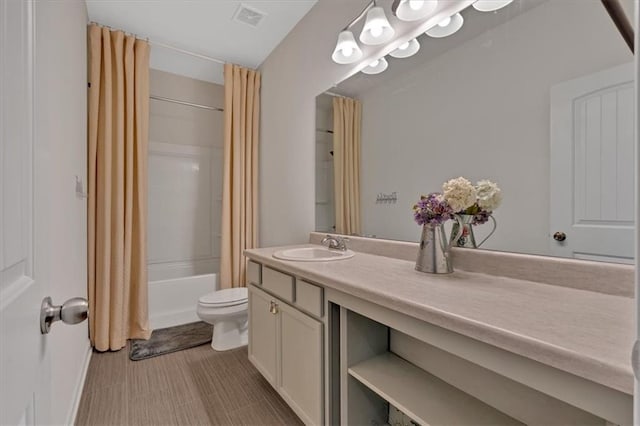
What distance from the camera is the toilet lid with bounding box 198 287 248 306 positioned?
216cm

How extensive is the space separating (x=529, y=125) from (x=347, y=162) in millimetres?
1039

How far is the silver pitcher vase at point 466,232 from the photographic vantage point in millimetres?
1155

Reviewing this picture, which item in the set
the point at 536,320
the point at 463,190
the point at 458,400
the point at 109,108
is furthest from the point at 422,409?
the point at 109,108

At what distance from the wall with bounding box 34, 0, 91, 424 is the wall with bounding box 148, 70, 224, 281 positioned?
993mm

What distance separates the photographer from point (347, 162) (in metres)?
1.92

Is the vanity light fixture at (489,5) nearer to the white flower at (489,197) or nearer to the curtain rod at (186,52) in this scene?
the white flower at (489,197)

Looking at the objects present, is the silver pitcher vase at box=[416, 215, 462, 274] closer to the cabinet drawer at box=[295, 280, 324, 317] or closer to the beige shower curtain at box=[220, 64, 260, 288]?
the cabinet drawer at box=[295, 280, 324, 317]

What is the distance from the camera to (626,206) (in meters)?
0.83

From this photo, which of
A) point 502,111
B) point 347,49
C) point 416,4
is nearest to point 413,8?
point 416,4

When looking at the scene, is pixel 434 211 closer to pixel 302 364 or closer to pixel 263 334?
pixel 302 364

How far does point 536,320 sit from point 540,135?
701mm

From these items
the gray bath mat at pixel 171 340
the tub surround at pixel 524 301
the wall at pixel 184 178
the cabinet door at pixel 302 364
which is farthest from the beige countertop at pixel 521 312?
the wall at pixel 184 178

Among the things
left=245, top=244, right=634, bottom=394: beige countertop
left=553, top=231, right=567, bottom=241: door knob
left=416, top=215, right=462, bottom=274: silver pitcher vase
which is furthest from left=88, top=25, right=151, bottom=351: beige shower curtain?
left=553, top=231, right=567, bottom=241: door knob

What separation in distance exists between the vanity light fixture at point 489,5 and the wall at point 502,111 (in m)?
0.08
